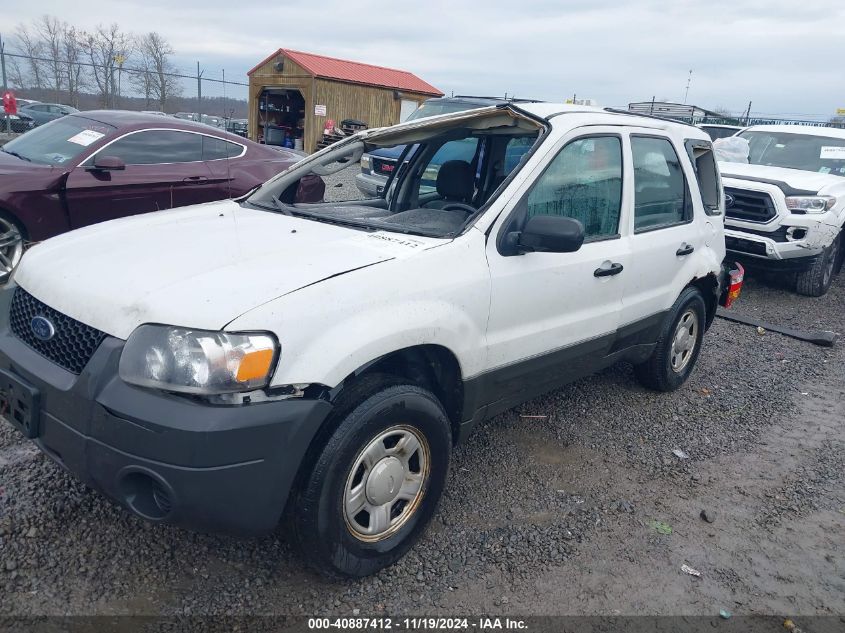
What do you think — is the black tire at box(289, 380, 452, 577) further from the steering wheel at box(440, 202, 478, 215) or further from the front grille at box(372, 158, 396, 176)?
the front grille at box(372, 158, 396, 176)

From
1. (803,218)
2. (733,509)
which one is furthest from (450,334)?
(803,218)

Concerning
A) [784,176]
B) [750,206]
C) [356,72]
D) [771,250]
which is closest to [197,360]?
[771,250]

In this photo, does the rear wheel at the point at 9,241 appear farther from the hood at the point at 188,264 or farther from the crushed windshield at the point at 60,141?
the hood at the point at 188,264

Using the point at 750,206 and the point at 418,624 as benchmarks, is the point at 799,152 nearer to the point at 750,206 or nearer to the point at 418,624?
the point at 750,206

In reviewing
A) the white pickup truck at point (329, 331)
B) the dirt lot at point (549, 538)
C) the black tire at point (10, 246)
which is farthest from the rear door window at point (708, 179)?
the black tire at point (10, 246)

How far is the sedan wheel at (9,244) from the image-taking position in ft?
19.1

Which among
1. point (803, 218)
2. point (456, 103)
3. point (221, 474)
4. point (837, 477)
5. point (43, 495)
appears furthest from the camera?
point (456, 103)

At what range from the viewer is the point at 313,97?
21.1m

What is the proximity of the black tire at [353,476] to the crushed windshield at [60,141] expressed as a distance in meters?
5.16

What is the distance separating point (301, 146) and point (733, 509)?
2115cm

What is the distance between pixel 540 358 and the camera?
3312mm

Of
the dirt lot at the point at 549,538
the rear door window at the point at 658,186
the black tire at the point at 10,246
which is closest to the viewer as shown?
the dirt lot at the point at 549,538

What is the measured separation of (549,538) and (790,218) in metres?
6.40

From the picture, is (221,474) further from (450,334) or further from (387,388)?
(450,334)
